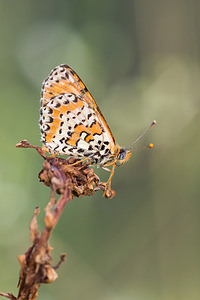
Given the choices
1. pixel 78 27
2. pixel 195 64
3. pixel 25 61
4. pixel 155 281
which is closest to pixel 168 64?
pixel 195 64

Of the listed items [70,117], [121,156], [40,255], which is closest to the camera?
[40,255]

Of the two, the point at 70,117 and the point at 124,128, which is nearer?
the point at 70,117

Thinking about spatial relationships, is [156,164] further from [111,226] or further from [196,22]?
[196,22]

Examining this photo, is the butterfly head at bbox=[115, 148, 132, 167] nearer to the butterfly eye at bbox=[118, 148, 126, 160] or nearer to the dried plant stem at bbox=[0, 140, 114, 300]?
the butterfly eye at bbox=[118, 148, 126, 160]

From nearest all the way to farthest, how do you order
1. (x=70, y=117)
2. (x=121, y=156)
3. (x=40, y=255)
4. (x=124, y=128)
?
(x=40, y=255) → (x=70, y=117) → (x=121, y=156) → (x=124, y=128)

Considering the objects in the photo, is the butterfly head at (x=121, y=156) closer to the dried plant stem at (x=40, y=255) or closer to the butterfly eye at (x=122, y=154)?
the butterfly eye at (x=122, y=154)

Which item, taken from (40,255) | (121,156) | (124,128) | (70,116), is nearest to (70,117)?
(70,116)

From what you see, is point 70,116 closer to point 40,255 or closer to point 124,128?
point 40,255
